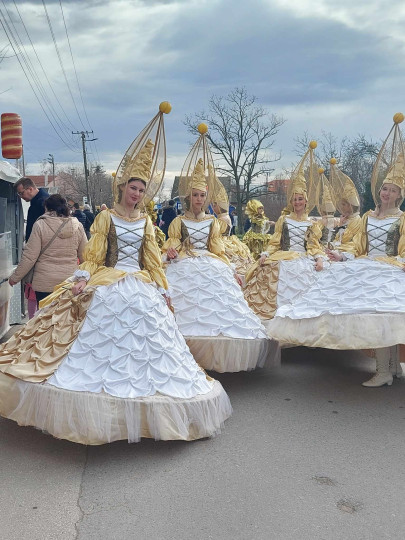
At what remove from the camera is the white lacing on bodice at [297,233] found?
7191 mm

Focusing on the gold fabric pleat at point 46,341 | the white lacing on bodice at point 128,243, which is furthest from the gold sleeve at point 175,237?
the gold fabric pleat at point 46,341

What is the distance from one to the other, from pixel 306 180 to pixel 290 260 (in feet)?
4.60

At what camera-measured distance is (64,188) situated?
208ft

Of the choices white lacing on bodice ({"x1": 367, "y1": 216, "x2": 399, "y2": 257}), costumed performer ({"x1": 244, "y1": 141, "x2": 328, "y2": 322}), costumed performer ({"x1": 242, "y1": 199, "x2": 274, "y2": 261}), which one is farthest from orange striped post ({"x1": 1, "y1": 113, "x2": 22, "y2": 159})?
white lacing on bodice ({"x1": 367, "y1": 216, "x2": 399, "y2": 257})

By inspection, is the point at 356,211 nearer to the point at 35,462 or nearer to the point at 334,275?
the point at 334,275

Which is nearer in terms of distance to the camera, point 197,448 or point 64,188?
point 197,448

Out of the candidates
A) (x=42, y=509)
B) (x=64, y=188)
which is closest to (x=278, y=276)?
(x=42, y=509)

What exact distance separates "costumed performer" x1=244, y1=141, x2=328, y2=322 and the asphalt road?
220 centimetres

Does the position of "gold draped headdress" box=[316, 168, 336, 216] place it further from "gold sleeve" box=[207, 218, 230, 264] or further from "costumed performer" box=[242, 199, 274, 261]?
"gold sleeve" box=[207, 218, 230, 264]

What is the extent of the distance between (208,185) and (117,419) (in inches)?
148

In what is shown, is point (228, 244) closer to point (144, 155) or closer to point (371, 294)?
point (371, 294)

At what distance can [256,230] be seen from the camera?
420 inches

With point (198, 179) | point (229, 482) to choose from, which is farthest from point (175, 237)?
point (229, 482)

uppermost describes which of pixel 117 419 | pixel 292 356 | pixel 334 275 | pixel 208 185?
pixel 208 185
